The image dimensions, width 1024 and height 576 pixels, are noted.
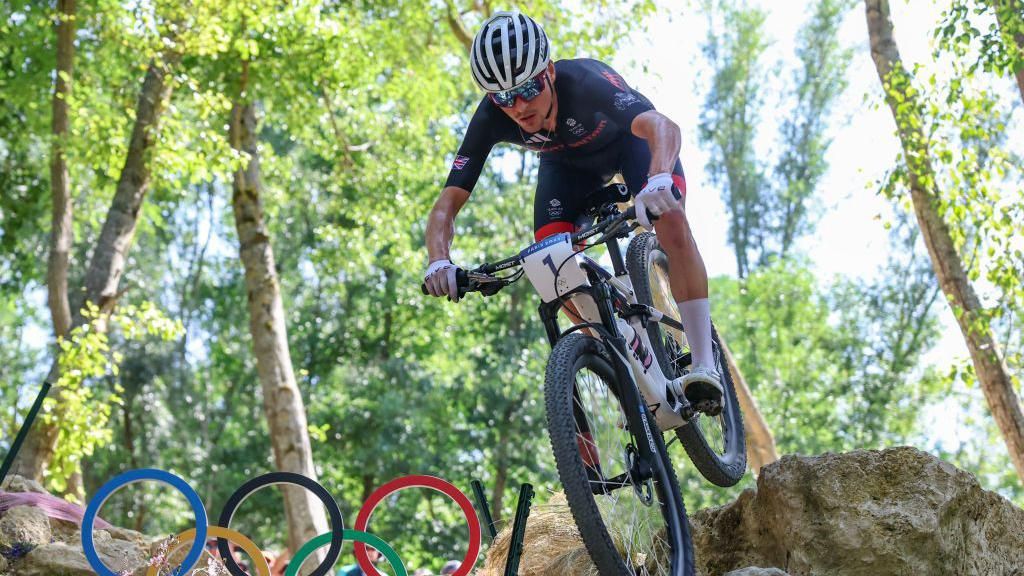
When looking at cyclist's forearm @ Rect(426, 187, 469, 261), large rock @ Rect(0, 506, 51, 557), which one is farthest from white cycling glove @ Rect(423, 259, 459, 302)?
large rock @ Rect(0, 506, 51, 557)

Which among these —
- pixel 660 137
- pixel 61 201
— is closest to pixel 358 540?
pixel 660 137

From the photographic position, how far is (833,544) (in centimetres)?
402

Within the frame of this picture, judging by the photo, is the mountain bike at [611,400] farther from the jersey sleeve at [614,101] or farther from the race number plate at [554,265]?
the jersey sleeve at [614,101]

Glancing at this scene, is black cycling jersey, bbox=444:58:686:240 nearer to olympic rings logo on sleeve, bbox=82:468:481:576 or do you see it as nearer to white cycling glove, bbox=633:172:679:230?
white cycling glove, bbox=633:172:679:230

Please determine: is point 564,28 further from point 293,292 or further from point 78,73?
point 293,292

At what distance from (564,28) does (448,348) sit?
1268 centimetres

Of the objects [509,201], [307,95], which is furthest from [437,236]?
[509,201]

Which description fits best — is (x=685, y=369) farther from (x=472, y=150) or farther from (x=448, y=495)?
(x=472, y=150)

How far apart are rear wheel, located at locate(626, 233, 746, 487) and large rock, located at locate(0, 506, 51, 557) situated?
10.1 ft

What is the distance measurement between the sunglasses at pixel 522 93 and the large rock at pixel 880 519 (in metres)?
1.81

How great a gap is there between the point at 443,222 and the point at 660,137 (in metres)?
0.96

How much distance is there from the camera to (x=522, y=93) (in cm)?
414

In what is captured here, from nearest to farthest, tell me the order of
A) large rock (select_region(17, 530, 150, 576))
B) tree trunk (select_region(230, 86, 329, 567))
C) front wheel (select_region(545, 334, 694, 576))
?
1. front wheel (select_region(545, 334, 694, 576))
2. large rock (select_region(17, 530, 150, 576))
3. tree trunk (select_region(230, 86, 329, 567))

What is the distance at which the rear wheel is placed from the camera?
15.3ft
